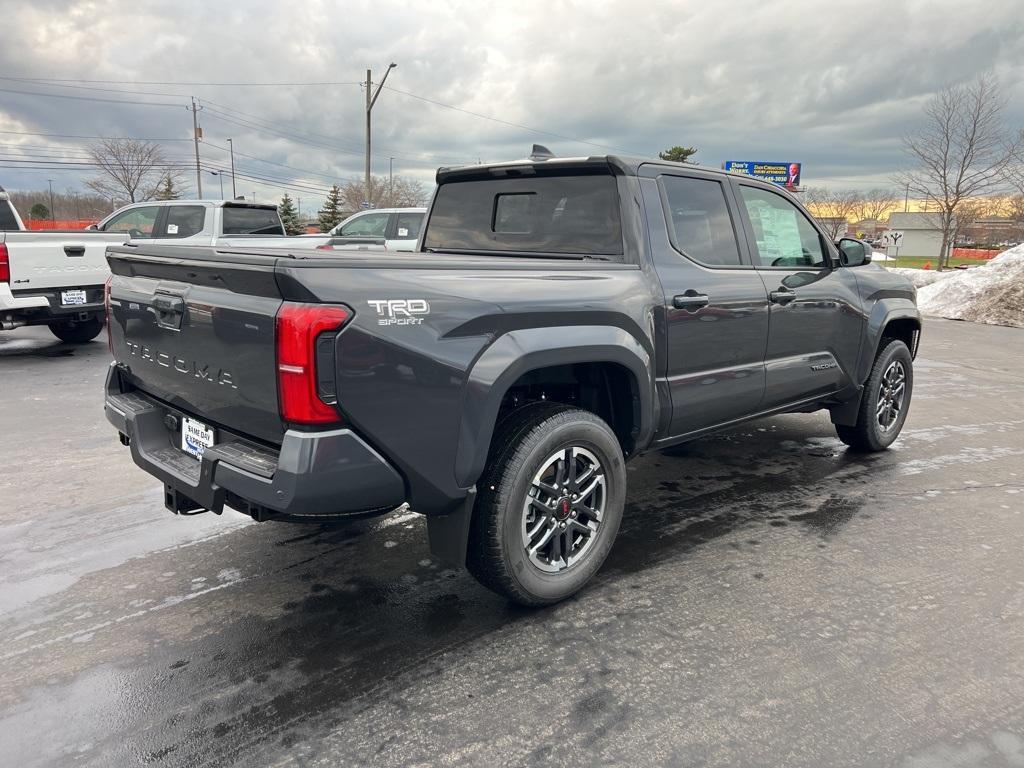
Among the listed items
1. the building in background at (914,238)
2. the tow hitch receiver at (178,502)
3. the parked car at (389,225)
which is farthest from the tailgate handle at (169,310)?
the building in background at (914,238)

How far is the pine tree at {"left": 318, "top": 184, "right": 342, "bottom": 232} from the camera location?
60125mm

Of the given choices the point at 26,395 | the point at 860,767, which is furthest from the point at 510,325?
the point at 26,395

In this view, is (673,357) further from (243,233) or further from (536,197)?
(243,233)


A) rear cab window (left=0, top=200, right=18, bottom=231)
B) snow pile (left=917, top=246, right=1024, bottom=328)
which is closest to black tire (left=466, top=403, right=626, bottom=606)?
rear cab window (left=0, top=200, right=18, bottom=231)

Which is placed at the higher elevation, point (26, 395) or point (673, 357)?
point (673, 357)

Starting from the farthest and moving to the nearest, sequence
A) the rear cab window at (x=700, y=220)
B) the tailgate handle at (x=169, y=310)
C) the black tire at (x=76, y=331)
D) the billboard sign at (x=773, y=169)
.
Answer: the billboard sign at (x=773, y=169) → the black tire at (x=76, y=331) → the rear cab window at (x=700, y=220) → the tailgate handle at (x=169, y=310)

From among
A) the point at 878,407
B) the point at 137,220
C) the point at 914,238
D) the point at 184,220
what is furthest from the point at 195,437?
the point at 914,238

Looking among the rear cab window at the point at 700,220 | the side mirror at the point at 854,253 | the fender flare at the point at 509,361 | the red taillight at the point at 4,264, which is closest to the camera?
the fender flare at the point at 509,361

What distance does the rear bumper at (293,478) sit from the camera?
2355 millimetres

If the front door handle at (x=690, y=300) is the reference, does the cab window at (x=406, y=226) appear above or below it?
above

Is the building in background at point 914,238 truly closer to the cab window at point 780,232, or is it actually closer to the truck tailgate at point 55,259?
the truck tailgate at point 55,259

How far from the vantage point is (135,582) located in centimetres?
Answer: 333

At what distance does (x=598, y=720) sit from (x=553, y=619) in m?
0.66

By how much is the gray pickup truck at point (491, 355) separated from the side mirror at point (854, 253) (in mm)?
284
